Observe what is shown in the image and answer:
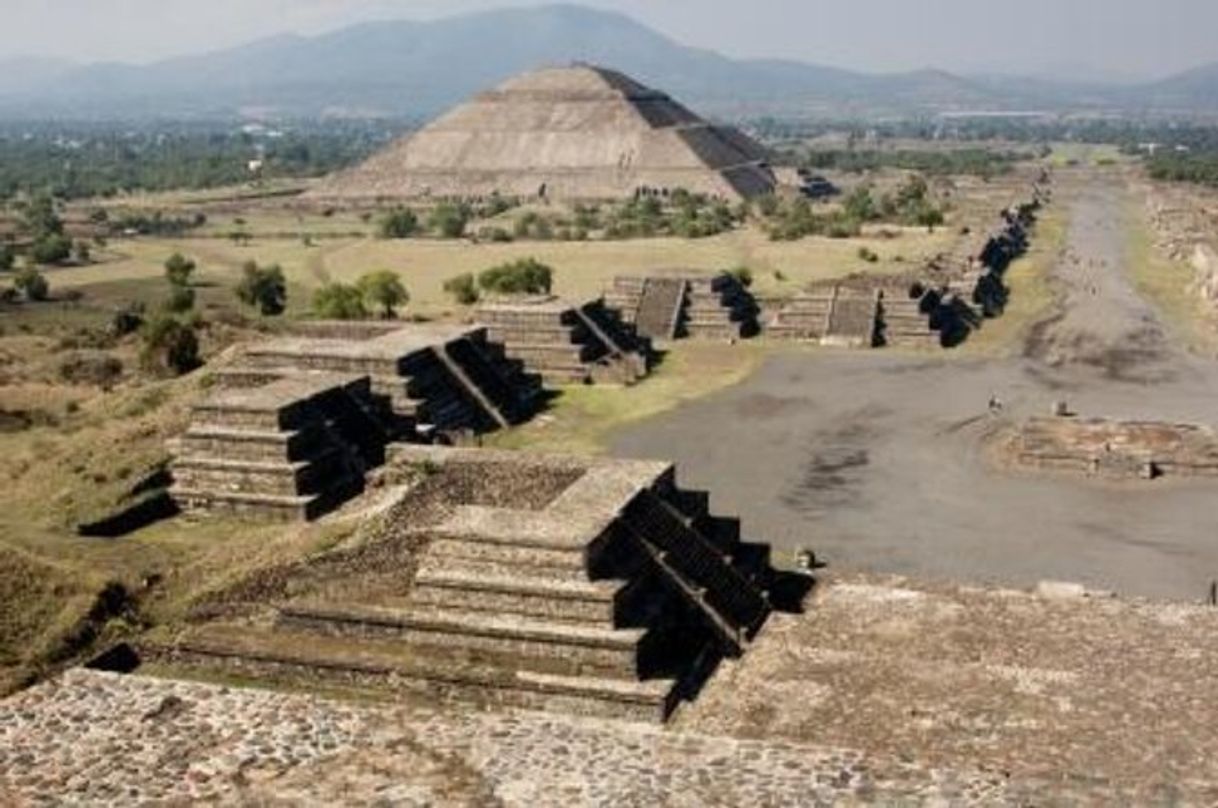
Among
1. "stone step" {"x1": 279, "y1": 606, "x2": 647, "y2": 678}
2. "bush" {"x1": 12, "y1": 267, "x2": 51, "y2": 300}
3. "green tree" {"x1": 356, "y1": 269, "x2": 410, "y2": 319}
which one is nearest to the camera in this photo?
"stone step" {"x1": 279, "y1": 606, "x2": 647, "y2": 678}

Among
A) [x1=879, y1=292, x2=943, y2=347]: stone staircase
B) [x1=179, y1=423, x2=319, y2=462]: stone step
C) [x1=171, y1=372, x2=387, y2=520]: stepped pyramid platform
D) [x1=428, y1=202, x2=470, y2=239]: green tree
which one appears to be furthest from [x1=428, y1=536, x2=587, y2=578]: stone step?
[x1=428, y1=202, x2=470, y2=239]: green tree

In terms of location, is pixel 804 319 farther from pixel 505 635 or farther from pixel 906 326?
pixel 505 635

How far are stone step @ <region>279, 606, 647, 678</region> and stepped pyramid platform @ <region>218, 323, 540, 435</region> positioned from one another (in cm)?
1418

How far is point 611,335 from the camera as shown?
153ft

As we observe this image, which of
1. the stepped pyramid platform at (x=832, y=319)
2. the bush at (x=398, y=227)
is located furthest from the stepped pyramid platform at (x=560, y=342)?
the bush at (x=398, y=227)

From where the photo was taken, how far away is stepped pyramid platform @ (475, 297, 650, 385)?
43.8 m

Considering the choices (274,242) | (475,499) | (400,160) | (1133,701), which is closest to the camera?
(1133,701)

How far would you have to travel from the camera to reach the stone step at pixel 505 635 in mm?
17531

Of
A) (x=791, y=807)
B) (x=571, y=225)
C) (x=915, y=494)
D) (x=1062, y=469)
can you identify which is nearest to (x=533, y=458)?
(x=791, y=807)

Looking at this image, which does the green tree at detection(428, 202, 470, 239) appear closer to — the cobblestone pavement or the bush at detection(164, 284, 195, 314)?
the bush at detection(164, 284, 195, 314)

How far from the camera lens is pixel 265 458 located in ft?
90.4

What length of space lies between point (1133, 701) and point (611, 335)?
30355mm

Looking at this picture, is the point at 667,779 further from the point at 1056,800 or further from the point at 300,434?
the point at 300,434

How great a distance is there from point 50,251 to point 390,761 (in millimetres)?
74700
